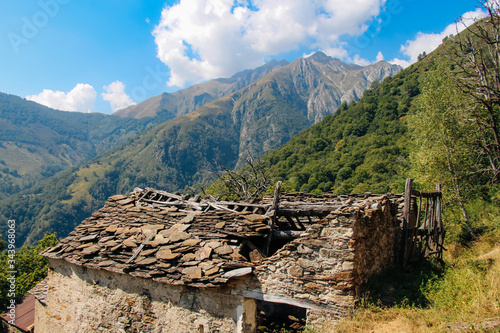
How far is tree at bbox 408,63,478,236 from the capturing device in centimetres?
1427

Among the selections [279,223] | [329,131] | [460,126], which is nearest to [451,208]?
[460,126]

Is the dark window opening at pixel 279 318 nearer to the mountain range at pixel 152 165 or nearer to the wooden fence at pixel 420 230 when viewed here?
the wooden fence at pixel 420 230

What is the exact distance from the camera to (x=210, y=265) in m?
6.73

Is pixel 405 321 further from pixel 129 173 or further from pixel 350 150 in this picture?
pixel 129 173

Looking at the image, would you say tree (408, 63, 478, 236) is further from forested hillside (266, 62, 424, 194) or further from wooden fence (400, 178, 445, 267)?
forested hillside (266, 62, 424, 194)

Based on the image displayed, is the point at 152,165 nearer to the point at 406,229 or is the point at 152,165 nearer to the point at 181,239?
the point at 181,239

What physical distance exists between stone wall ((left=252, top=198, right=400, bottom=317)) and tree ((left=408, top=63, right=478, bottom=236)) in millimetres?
10872

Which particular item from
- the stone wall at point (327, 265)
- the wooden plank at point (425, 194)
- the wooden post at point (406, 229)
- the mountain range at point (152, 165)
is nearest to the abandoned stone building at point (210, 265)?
the stone wall at point (327, 265)

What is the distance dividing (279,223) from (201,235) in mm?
2800

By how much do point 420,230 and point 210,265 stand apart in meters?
6.71

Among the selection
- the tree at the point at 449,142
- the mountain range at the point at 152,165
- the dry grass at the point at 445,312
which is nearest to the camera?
the dry grass at the point at 445,312

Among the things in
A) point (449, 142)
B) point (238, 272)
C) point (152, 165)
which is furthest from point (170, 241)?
point (152, 165)

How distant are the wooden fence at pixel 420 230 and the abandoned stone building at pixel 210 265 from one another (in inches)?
11.3

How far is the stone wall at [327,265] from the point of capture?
5.68 meters
